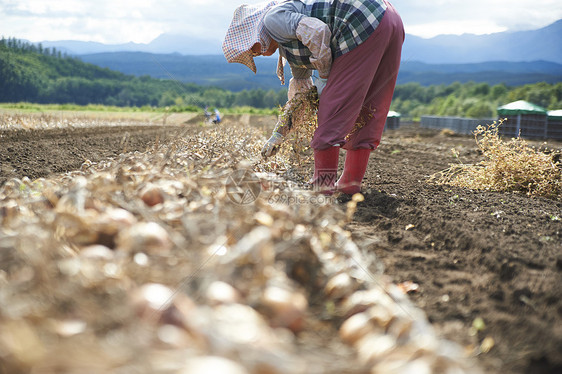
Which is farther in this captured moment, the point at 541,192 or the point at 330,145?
the point at 541,192

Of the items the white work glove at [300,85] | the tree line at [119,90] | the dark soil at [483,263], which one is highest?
the tree line at [119,90]

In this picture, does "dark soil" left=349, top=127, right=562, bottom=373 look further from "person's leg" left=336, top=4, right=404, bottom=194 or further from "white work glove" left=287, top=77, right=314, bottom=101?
"white work glove" left=287, top=77, right=314, bottom=101

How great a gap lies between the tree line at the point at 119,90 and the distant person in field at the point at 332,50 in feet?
138

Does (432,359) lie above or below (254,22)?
below

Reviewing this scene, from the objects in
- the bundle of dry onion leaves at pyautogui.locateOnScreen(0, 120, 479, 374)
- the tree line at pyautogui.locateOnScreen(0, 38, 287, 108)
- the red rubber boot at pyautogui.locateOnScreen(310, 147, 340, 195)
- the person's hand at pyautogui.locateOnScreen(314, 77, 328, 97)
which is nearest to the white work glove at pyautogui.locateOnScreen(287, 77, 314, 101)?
the person's hand at pyautogui.locateOnScreen(314, 77, 328, 97)

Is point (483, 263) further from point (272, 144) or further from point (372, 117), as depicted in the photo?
point (272, 144)

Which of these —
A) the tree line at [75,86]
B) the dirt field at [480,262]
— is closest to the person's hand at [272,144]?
the dirt field at [480,262]

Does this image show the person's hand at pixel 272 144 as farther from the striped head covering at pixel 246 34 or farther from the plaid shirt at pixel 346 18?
the plaid shirt at pixel 346 18

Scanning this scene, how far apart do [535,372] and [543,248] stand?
1021mm

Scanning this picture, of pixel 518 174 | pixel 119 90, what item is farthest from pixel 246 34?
pixel 119 90

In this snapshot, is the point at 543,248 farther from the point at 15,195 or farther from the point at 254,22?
the point at 15,195

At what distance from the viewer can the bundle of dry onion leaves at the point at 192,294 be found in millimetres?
824

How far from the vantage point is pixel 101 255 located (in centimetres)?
120

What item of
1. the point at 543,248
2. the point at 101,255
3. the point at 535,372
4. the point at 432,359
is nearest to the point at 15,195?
the point at 101,255
